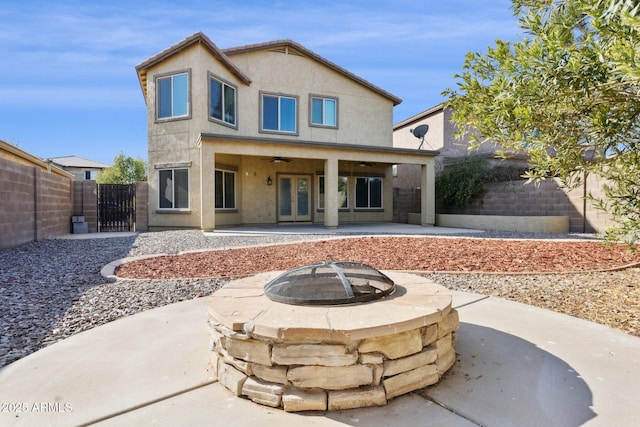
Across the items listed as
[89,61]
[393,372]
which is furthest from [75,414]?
[89,61]

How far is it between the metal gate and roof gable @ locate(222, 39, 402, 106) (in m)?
7.47

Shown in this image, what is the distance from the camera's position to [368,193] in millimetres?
18812

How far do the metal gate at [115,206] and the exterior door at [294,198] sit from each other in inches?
254

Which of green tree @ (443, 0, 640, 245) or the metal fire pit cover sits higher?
green tree @ (443, 0, 640, 245)

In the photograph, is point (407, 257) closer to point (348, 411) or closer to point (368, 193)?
point (348, 411)

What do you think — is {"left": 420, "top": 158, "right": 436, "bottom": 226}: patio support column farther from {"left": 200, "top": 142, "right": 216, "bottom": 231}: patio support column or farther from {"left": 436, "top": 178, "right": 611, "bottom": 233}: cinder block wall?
{"left": 200, "top": 142, "right": 216, "bottom": 231}: patio support column

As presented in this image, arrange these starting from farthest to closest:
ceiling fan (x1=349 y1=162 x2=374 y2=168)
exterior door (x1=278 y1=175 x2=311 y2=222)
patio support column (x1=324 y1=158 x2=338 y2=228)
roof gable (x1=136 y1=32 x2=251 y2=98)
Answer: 1. ceiling fan (x1=349 y1=162 x2=374 y2=168)
2. exterior door (x1=278 y1=175 x2=311 y2=222)
3. patio support column (x1=324 y1=158 x2=338 y2=228)
4. roof gable (x1=136 y1=32 x2=251 y2=98)

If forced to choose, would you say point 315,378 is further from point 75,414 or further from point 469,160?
point 469,160

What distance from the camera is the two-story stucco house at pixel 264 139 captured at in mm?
13812

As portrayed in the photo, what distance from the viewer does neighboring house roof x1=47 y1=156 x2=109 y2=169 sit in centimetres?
3783

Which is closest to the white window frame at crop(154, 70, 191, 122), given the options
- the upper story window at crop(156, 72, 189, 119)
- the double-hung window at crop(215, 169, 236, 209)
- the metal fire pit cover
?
the upper story window at crop(156, 72, 189, 119)

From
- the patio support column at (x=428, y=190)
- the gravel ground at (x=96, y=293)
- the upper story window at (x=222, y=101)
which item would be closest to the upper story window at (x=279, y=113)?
the upper story window at (x=222, y=101)

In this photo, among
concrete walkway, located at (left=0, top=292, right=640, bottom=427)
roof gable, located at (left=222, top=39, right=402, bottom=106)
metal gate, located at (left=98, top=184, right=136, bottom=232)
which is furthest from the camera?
roof gable, located at (left=222, top=39, right=402, bottom=106)

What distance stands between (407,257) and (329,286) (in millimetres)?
5009
